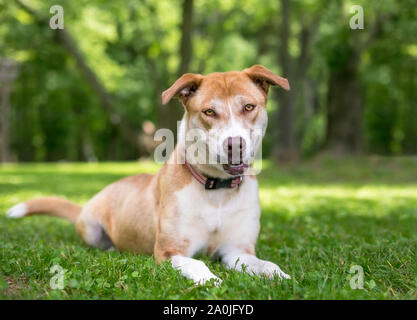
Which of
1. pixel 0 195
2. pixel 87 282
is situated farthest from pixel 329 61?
pixel 87 282

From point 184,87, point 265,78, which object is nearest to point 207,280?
point 184,87

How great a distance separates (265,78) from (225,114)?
588mm

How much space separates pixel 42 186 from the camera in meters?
11.9

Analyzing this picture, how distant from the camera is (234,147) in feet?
11.5

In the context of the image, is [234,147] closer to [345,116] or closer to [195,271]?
[195,271]

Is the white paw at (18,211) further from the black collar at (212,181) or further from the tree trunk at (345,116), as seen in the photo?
the tree trunk at (345,116)

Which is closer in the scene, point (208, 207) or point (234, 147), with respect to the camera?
point (234, 147)

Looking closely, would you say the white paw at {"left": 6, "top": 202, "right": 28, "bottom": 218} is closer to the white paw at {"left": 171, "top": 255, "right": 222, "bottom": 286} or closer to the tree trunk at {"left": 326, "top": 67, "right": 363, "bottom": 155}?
the white paw at {"left": 171, "top": 255, "right": 222, "bottom": 286}

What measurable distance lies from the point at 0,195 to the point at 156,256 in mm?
6751

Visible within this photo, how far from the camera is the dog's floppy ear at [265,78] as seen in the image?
159 inches

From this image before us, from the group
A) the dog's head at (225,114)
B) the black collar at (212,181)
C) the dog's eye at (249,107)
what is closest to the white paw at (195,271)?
the black collar at (212,181)

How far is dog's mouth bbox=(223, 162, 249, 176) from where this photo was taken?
369 centimetres

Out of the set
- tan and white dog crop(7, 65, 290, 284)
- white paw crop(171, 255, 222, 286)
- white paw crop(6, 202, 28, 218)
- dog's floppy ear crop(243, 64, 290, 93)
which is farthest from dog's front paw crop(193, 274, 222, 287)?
white paw crop(6, 202, 28, 218)
